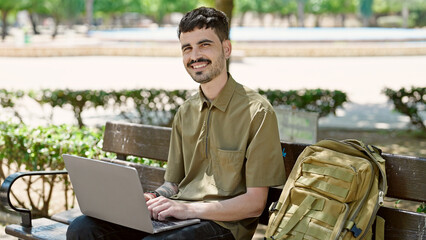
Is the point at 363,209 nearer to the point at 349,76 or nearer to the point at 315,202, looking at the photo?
the point at 315,202

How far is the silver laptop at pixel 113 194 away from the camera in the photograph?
2.75 meters

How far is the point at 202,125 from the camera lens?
318 centimetres

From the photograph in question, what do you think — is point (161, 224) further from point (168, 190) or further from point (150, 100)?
point (150, 100)

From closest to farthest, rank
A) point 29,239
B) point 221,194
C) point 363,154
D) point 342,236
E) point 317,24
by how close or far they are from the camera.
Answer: point 342,236 → point 363,154 → point 221,194 → point 29,239 → point 317,24

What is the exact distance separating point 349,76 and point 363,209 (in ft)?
53.5

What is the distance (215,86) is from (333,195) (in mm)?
852

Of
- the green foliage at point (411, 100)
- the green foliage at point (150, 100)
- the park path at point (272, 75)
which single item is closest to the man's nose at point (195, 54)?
the green foliage at point (150, 100)

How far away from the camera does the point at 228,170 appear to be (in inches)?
119

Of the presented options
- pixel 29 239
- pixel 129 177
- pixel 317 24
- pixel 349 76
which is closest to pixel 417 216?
pixel 129 177

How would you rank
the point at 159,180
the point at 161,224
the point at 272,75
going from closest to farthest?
the point at 161,224 → the point at 159,180 → the point at 272,75

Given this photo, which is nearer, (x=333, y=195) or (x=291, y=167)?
(x=333, y=195)

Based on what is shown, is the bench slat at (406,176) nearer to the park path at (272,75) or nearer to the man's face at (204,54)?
the man's face at (204,54)

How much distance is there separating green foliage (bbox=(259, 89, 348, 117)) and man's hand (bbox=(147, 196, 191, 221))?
21.1 ft

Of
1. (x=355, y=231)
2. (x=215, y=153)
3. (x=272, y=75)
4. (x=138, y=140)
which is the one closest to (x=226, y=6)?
(x=138, y=140)
